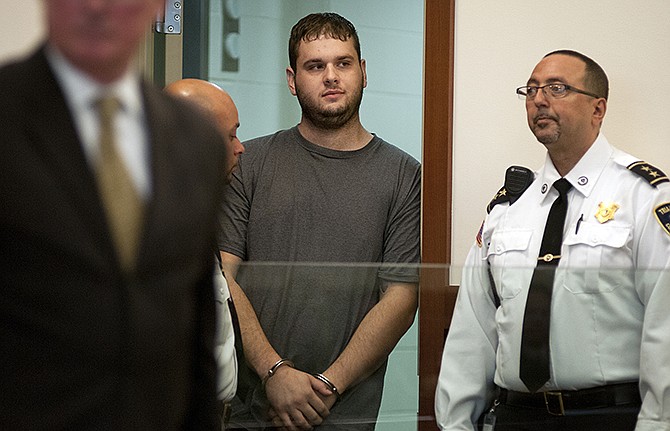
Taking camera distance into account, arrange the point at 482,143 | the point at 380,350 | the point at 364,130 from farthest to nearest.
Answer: the point at 482,143, the point at 364,130, the point at 380,350

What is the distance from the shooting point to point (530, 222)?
74.8 inches

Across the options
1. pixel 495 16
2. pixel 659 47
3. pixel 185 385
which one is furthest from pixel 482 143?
pixel 185 385

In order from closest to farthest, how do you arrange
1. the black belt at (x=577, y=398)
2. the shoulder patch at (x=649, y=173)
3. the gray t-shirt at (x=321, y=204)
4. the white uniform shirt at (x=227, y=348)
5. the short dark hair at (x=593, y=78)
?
1. the white uniform shirt at (x=227, y=348)
2. the black belt at (x=577, y=398)
3. the shoulder patch at (x=649, y=173)
4. the gray t-shirt at (x=321, y=204)
5. the short dark hair at (x=593, y=78)

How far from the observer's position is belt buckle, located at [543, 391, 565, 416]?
4.66ft

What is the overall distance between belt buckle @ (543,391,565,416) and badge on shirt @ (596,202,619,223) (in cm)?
52

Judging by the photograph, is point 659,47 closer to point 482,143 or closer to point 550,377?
point 482,143

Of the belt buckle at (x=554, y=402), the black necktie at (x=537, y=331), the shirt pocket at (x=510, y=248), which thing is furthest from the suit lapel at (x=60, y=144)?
the shirt pocket at (x=510, y=248)

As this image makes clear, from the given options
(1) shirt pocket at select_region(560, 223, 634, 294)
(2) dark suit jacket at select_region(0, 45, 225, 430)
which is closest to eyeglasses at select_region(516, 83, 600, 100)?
(1) shirt pocket at select_region(560, 223, 634, 294)

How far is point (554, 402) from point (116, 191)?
113 cm

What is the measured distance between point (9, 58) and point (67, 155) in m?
A: 0.05

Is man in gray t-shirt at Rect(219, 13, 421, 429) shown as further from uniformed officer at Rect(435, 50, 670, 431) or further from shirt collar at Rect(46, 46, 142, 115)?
shirt collar at Rect(46, 46, 142, 115)

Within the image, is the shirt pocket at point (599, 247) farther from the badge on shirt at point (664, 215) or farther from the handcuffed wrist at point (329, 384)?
the handcuffed wrist at point (329, 384)

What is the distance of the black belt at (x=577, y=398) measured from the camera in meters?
1.41

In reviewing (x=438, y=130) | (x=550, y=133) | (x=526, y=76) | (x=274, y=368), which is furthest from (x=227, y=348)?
(x=526, y=76)
